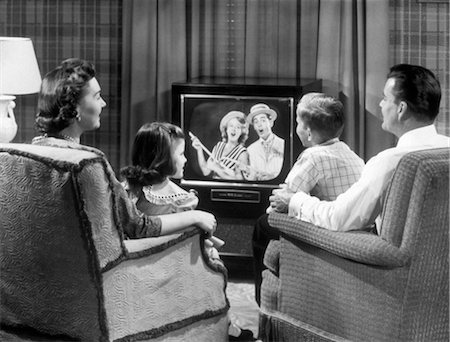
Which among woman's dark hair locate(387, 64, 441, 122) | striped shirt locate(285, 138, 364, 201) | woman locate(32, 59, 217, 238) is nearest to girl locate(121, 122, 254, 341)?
woman locate(32, 59, 217, 238)

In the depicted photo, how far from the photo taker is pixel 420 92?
9.52 ft

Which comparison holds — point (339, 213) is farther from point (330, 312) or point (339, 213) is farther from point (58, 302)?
point (58, 302)

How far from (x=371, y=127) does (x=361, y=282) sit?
232 cm

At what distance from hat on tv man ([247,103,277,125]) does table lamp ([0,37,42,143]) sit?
42.0 inches

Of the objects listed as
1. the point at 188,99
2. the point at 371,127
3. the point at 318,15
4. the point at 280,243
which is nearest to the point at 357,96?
the point at 371,127

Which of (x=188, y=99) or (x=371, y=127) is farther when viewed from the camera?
(x=371, y=127)

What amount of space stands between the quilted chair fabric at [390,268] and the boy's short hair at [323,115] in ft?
1.35

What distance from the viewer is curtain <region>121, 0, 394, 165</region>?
16.3 ft

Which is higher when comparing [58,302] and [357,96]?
[357,96]

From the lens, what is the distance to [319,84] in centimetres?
489

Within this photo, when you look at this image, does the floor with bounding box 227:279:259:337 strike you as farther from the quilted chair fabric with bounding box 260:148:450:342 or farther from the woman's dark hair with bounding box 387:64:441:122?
the woman's dark hair with bounding box 387:64:441:122

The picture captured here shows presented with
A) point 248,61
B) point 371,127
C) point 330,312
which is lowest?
point 330,312

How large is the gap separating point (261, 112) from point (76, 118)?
172cm

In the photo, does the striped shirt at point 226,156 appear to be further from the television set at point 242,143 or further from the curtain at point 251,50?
the curtain at point 251,50
